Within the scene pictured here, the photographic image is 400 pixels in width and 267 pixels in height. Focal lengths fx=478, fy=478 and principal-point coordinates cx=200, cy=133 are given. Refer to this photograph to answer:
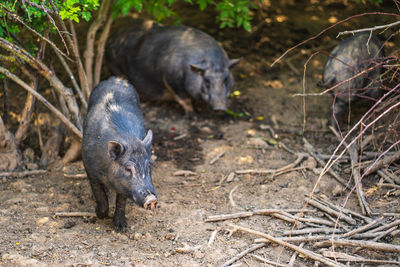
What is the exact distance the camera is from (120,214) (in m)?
5.03

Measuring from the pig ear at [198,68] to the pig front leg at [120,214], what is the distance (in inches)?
135

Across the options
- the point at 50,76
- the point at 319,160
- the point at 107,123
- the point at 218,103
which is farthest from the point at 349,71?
the point at 50,76

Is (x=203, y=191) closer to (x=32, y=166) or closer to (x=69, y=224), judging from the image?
(x=69, y=224)

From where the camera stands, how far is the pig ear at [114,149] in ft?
15.4

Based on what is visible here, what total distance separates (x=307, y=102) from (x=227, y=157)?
2.30 m

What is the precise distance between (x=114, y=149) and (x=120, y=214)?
751mm

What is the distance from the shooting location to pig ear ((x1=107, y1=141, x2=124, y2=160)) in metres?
4.68

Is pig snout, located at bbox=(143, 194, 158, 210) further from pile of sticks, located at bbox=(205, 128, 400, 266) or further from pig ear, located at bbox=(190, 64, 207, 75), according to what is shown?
pig ear, located at bbox=(190, 64, 207, 75)

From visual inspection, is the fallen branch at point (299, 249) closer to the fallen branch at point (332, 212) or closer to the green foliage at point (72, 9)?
the fallen branch at point (332, 212)

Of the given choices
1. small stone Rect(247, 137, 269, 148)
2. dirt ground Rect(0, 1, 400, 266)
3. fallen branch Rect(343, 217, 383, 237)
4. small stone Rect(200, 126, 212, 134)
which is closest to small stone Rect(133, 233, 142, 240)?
dirt ground Rect(0, 1, 400, 266)

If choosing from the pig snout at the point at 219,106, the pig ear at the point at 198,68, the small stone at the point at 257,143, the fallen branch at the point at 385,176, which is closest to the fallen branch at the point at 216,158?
the small stone at the point at 257,143

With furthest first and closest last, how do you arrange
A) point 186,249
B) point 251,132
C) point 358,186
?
point 251,132, point 358,186, point 186,249

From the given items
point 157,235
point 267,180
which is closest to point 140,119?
point 157,235

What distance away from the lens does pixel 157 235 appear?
5.01 metres
